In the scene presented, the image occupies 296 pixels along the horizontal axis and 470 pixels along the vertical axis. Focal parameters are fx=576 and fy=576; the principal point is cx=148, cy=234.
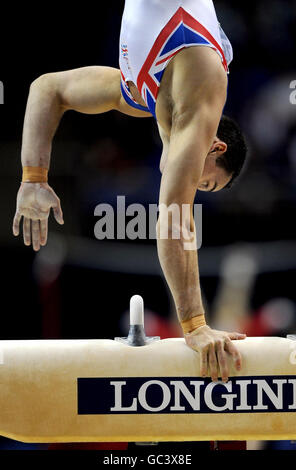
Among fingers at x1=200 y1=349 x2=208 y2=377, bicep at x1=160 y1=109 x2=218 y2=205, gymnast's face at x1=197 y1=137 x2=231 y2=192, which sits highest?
gymnast's face at x1=197 y1=137 x2=231 y2=192

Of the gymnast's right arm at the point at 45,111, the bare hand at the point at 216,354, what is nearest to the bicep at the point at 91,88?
the gymnast's right arm at the point at 45,111

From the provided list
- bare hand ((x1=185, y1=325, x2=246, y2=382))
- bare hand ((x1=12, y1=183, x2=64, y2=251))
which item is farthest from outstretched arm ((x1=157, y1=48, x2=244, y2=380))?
bare hand ((x1=12, y1=183, x2=64, y2=251))

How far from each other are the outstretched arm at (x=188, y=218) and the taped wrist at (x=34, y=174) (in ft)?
3.19

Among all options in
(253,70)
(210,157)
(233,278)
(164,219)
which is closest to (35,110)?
(210,157)

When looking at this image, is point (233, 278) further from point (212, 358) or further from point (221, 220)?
point (212, 358)

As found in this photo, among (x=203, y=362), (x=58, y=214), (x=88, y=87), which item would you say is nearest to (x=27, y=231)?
(x=58, y=214)

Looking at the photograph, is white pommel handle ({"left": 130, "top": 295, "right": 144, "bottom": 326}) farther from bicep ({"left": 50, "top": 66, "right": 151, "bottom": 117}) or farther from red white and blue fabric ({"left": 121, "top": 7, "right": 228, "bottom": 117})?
bicep ({"left": 50, "top": 66, "right": 151, "bottom": 117})

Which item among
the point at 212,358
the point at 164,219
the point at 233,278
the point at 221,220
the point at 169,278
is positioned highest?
the point at 221,220

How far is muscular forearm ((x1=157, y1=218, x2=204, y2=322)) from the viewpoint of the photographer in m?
2.08

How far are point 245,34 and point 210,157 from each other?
1183 mm

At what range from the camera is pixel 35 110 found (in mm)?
2934

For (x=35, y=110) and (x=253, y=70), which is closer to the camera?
(x=35, y=110)

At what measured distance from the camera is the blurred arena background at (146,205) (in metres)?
3.53

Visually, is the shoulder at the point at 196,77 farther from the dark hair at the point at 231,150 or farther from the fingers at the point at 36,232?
the fingers at the point at 36,232
